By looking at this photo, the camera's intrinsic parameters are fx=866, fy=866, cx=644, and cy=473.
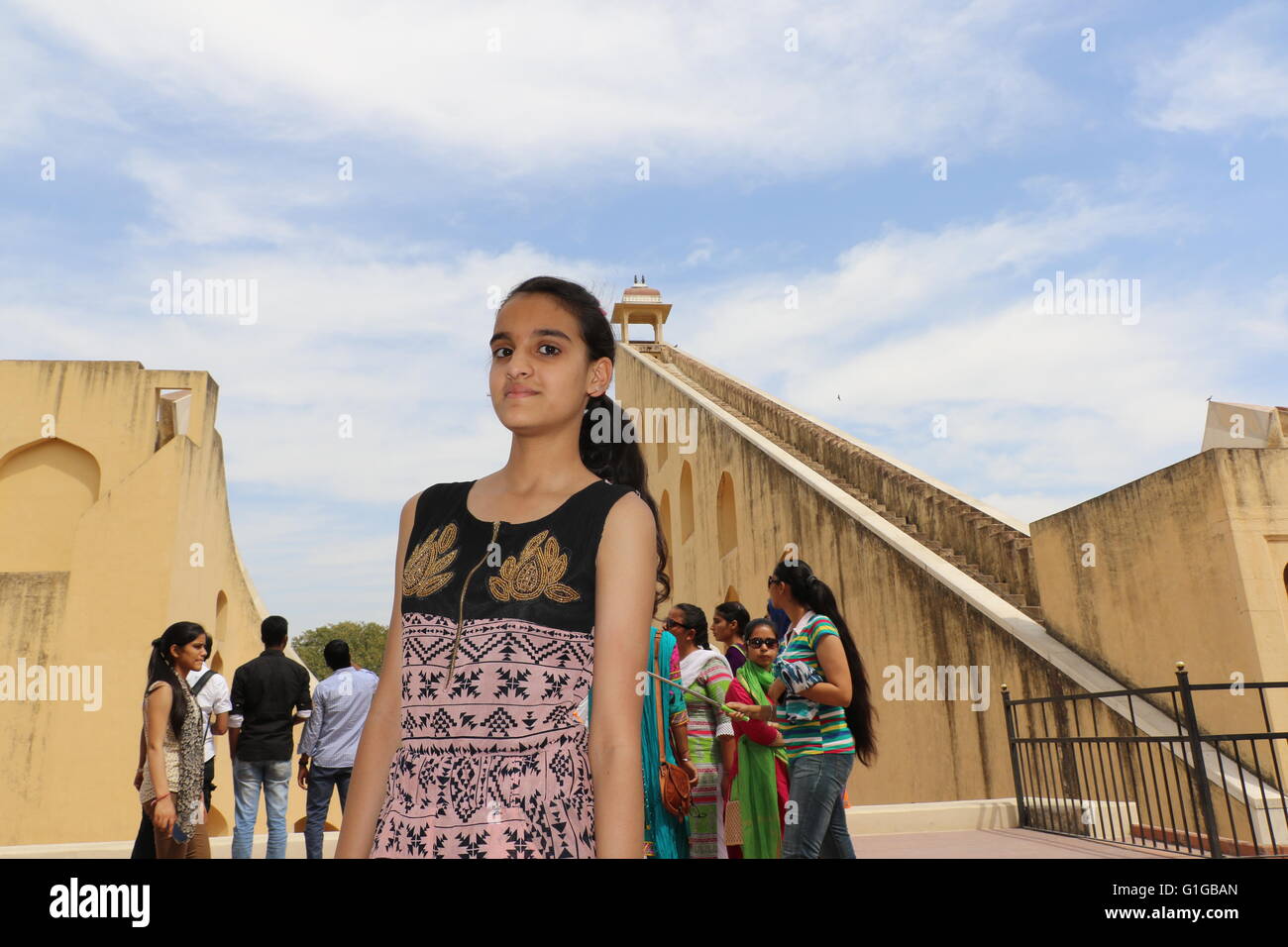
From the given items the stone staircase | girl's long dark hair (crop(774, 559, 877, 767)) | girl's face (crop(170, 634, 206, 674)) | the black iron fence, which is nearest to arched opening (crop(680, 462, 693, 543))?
the stone staircase

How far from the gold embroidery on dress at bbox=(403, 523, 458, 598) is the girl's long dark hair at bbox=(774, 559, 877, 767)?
113 inches

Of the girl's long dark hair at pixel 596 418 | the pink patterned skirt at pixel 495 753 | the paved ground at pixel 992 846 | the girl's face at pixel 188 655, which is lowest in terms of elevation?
the paved ground at pixel 992 846

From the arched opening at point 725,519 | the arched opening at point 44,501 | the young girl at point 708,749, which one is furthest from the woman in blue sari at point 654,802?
the arched opening at point 725,519

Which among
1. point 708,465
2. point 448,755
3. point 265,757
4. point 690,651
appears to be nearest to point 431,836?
point 448,755

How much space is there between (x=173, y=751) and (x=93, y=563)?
10076 millimetres

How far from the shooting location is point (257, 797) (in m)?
5.72

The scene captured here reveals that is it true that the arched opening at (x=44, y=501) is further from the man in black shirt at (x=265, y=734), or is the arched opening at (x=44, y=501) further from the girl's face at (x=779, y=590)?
the girl's face at (x=779, y=590)

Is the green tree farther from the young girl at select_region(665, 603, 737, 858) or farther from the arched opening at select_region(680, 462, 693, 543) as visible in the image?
the young girl at select_region(665, 603, 737, 858)

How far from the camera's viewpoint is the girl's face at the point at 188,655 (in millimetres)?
4574

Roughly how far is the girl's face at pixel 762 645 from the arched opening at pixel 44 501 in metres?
12.7

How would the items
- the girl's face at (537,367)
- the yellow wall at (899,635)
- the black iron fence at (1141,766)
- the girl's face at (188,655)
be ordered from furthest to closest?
the yellow wall at (899,635)
the black iron fence at (1141,766)
the girl's face at (188,655)
the girl's face at (537,367)

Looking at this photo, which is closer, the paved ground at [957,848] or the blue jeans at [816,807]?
the blue jeans at [816,807]

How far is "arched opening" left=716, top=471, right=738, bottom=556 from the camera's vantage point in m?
17.1

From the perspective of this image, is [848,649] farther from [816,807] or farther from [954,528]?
[954,528]
